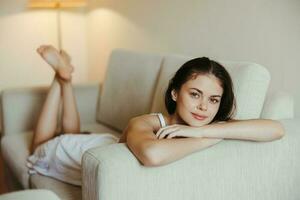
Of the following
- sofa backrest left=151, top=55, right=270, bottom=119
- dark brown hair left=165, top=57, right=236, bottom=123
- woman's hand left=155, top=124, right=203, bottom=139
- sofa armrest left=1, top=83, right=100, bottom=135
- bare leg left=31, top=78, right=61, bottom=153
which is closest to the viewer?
woman's hand left=155, top=124, right=203, bottom=139

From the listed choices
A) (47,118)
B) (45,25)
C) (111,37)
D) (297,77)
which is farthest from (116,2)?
(297,77)

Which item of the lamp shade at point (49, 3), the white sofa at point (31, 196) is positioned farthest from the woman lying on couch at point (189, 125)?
the lamp shade at point (49, 3)

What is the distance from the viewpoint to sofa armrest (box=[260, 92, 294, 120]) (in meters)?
1.47

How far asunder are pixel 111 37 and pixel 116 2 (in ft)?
1.03

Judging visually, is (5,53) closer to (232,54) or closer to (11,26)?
(11,26)

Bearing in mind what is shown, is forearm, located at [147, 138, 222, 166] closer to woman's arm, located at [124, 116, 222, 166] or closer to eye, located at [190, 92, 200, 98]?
woman's arm, located at [124, 116, 222, 166]

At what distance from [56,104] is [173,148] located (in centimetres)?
115

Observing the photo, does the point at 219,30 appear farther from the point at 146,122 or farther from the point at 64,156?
the point at 64,156

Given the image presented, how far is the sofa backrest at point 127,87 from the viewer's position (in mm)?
2047

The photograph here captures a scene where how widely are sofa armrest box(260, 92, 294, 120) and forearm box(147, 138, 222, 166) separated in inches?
16.0

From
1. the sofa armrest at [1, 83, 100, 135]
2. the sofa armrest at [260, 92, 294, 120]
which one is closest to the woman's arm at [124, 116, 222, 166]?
the sofa armrest at [260, 92, 294, 120]

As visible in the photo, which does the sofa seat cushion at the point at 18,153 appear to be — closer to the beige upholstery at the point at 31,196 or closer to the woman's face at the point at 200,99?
the beige upholstery at the point at 31,196

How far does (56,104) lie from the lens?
207 centimetres

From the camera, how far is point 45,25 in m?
3.40
